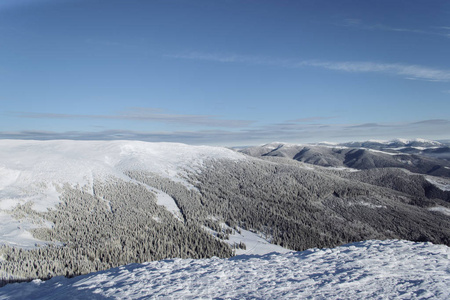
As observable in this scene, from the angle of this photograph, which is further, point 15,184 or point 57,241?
point 15,184

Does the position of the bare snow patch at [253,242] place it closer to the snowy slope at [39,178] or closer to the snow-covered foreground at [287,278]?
the snowy slope at [39,178]

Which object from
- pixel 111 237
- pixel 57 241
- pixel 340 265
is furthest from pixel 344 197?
pixel 340 265

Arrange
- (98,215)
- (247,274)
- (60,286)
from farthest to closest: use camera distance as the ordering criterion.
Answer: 1. (98,215)
2. (60,286)
3. (247,274)

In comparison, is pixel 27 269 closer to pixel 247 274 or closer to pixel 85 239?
pixel 85 239

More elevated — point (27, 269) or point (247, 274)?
point (247, 274)

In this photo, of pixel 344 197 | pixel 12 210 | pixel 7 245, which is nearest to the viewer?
pixel 7 245

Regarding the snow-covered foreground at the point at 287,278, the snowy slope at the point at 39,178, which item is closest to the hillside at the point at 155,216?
the snowy slope at the point at 39,178

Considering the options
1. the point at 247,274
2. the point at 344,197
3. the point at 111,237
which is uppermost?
the point at 247,274
